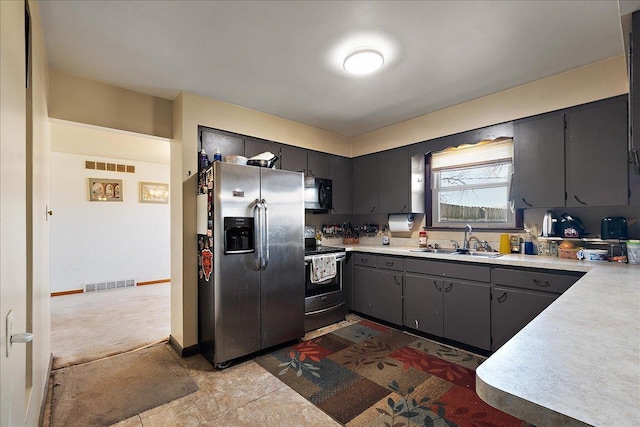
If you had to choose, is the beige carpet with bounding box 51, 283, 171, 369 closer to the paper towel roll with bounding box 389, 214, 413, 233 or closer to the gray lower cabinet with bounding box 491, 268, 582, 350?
the paper towel roll with bounding box 389, 214, 413, 233

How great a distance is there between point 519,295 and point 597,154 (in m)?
1.34

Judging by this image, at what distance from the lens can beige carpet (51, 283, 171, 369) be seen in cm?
304

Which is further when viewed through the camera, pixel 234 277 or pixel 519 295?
pixel 234 277

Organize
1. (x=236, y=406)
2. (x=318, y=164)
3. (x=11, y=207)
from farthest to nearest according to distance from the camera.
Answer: (x=318, y=164) → (x=236, y=406) → (x=11, y=207)

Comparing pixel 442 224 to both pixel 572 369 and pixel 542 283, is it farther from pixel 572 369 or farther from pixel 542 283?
pixel 572 369

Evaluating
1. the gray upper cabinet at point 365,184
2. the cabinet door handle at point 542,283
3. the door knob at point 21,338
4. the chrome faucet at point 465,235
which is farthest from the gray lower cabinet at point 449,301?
the door knob at point 21,338

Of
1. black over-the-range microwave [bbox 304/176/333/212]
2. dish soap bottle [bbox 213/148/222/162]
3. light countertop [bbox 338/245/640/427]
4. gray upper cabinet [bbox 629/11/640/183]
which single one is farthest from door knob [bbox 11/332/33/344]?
black over-the-range microwave [bbox 304/176/333/212]

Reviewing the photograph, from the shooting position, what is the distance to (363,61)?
2.37 meters

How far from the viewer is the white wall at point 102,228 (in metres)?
5.28

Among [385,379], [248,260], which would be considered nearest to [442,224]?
[385,379]

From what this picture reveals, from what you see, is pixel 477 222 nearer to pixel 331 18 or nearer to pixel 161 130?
pixel 331 18

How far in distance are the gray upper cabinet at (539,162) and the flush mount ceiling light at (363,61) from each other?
1605mm

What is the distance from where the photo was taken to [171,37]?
2.15 meters

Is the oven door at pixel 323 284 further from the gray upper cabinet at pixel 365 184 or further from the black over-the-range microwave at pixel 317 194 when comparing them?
the gray upper cabinet at pixel 365 184
